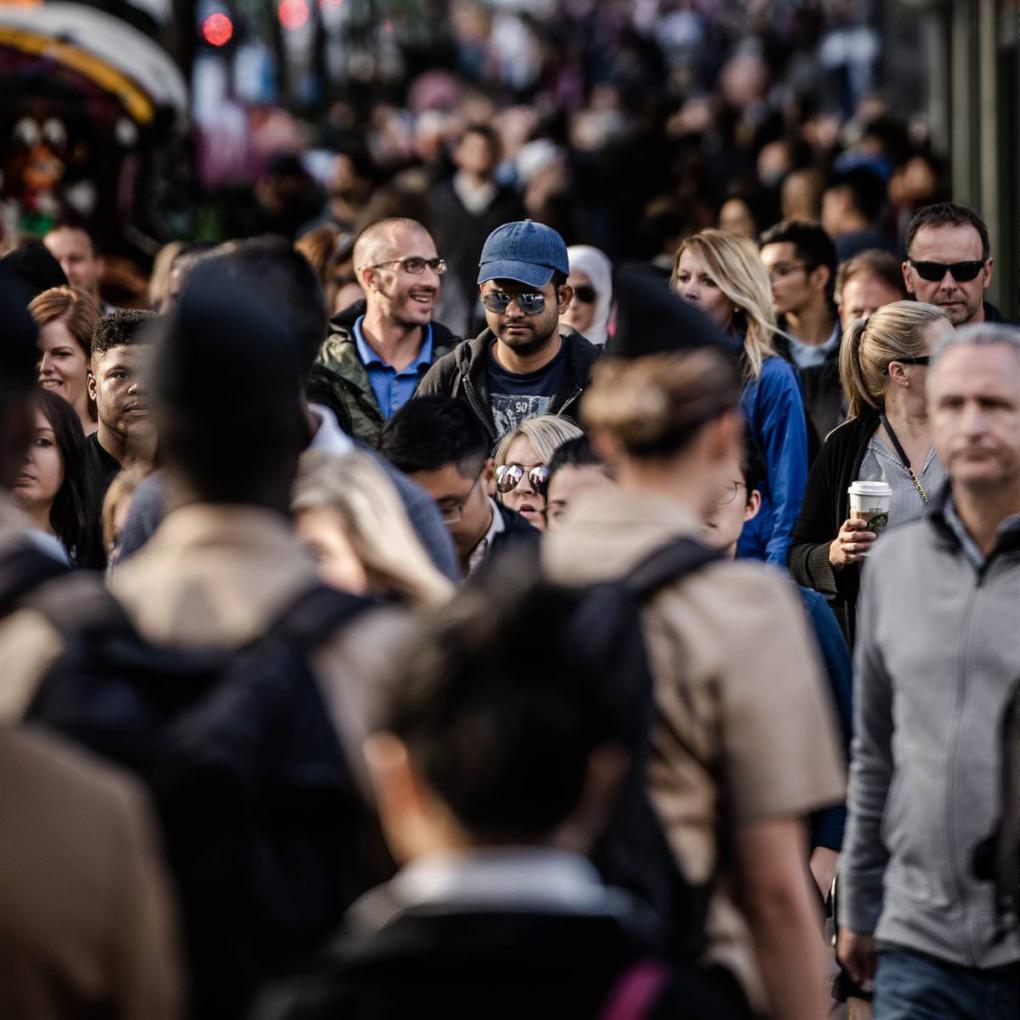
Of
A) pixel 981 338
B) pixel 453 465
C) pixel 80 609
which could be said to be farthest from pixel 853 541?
pixel 80 609

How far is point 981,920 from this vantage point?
190 inches

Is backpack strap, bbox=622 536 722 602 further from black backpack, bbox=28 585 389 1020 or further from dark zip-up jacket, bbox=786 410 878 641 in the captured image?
dark zip-up jacket, bbox=786 410 878 641

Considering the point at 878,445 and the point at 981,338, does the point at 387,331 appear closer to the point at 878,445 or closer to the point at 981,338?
the point at 878,445

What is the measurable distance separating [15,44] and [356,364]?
38.8 ft

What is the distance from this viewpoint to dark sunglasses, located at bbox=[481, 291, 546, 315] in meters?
8.72

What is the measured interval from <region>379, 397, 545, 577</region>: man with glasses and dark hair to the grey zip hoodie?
1.64 m

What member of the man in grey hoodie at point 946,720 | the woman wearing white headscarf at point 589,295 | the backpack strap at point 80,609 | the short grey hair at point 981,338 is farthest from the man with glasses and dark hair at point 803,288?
the backpack strap at point 80,609

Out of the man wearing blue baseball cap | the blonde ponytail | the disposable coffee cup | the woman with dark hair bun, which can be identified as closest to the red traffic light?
the man wearing blue baseball cap

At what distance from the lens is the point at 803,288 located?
Answer: 34.7 feet

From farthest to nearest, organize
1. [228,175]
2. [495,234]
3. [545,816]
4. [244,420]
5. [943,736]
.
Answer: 1. [228,175]
2. [495,234]
3. [943,736]
4. [244,420]
5. [545,816]

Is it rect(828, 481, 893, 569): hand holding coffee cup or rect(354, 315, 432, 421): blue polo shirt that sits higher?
rect(354, 315, 432, 421): blue polo shirt

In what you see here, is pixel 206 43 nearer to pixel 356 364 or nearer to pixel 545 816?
pixel 356 364

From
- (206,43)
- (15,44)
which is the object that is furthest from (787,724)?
(206,43)

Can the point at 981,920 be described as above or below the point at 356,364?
below
